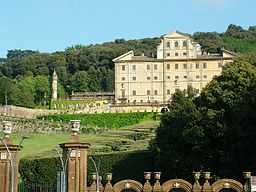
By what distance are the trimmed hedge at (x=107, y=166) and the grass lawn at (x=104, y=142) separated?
187 cm

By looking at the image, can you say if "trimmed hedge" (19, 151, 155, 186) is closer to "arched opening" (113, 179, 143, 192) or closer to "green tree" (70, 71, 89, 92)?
"arched opening" (113, 179, 143, 192)

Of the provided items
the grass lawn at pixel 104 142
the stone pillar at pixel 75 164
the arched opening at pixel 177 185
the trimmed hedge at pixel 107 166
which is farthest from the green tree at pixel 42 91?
the stone pillar at pixel 75 164

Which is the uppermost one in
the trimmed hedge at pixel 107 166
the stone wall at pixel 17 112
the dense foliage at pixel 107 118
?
the stone wall at pixel 17 112

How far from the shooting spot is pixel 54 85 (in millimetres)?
137125

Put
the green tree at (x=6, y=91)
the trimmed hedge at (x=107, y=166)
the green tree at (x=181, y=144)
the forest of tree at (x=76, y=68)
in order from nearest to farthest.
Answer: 1. the green tree at (x=181, y=144)
2. the trimmed hedge at (x=107, y=166)
3. the green tree at (x=6, y=91)
4. the forest of tree at (x=76, y=68)

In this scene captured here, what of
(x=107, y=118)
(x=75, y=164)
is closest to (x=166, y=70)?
(x=107, y=118)

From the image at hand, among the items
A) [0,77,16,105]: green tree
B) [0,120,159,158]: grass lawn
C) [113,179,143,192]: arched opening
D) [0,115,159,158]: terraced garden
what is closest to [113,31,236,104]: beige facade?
[0,77,16,105]: green tree

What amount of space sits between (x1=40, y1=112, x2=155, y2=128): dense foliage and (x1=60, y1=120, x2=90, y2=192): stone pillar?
72951 mm

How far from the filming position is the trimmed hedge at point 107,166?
171ft

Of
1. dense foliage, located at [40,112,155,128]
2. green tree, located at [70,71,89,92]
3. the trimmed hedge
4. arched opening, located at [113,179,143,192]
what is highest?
green tree, located at [70,71,89,92]

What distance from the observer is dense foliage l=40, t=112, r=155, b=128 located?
333 ft

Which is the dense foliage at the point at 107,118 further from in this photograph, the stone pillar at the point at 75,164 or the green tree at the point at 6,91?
the stone pillar at the point at 75,164

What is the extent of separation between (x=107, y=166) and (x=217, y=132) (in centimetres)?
Result: 1123

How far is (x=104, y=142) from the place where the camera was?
64.1 m
